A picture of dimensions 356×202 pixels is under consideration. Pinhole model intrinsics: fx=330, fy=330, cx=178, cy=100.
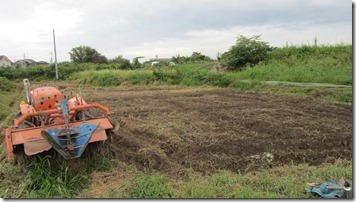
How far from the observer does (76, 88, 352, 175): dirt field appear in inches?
193

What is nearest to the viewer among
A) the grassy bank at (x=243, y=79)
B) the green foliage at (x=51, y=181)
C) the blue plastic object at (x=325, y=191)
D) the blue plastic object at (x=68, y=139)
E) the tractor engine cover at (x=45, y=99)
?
the blue plastic object at (x=325, y=191)

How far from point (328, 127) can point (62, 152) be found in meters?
5.28

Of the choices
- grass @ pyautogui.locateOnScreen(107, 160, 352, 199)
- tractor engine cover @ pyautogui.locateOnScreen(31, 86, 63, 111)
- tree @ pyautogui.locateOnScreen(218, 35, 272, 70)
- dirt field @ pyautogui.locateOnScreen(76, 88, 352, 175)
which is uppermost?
tree @ pyautogui.locateOnScreen(218, 35, 272, 70)

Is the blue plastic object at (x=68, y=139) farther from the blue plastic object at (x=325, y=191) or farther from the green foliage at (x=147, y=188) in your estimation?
the blue plastic object at (x=325, y=191)

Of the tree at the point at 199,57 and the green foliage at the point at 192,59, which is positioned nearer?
the green foliage at the point at 192,59

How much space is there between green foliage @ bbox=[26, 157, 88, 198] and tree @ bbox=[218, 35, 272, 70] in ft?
54.6

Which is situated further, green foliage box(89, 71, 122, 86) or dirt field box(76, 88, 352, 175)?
green foliage box(89, 71, 122, 86)

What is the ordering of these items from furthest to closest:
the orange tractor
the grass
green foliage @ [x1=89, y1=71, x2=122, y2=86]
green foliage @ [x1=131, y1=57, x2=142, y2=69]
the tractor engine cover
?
green foliage @ [x1=131, y1=57, x2=142, y2=69] → green foliage @ [x1=89, y1=71, x2=122, y2=86] → the tractor engine cover → the orange tractor → the grass

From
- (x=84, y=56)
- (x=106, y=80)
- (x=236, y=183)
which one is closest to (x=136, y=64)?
(x=106, y=80)

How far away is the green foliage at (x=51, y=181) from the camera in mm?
3850

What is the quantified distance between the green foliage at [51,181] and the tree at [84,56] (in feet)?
149

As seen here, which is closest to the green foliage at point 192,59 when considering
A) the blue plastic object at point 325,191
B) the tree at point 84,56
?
the tree at point 84,56

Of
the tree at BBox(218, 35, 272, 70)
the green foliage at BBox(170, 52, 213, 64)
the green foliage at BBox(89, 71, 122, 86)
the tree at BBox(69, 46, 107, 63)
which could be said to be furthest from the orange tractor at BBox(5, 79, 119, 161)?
the tree at BBox(69, 46, 107, 63)

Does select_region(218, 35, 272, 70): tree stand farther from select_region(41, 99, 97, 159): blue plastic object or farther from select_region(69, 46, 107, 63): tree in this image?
select_region(69, 46, 107, 63): tree
